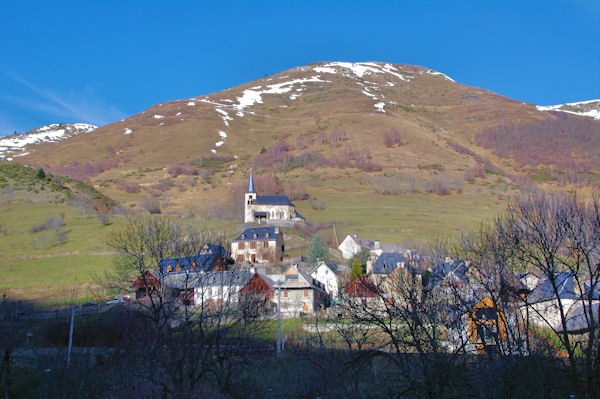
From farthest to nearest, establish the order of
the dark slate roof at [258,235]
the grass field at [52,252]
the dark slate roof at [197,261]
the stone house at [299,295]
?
the dark slate roof at [258,235], the grass field at [52,252], the stone house at [299,295], the dark slate roof at [197,261]

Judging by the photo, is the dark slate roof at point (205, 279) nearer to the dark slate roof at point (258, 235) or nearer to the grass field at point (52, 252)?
the grass field at point (52, 252)

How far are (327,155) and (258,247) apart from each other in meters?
79.9

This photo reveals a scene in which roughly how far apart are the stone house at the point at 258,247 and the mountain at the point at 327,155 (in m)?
32.1

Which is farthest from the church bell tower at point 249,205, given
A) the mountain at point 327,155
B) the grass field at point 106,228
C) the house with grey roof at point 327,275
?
the house with grey roof at point 327,275

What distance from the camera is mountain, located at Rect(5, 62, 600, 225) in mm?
113375

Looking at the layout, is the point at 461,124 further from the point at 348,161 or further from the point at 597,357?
the point at 597,357

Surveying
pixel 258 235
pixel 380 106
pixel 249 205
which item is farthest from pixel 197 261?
pixel 380 106

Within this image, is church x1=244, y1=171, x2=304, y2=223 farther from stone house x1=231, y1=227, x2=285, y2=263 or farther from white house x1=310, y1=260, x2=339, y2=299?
white house x1=310, y1=260, x2=339, y2=299

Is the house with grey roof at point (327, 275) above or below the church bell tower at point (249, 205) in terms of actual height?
below

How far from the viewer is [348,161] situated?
130 metres

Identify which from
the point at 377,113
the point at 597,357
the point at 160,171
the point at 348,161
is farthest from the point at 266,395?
the point at 377,113

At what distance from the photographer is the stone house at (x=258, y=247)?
195ft

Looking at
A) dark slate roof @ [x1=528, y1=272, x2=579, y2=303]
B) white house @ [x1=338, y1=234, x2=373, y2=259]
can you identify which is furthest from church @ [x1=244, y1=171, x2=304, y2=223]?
dark slate roof @ [x1=528, y1=272, x2=579, y2=303]

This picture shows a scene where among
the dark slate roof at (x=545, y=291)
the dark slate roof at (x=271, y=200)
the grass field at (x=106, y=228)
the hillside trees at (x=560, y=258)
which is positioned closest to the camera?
the hillside trees at (x=560, y=258)
